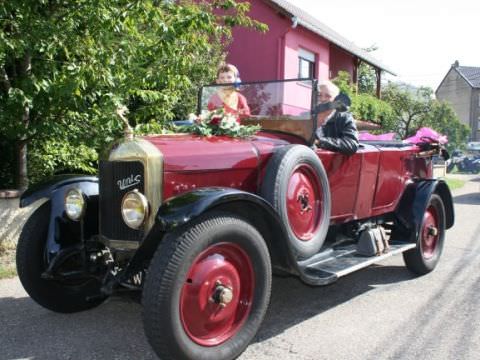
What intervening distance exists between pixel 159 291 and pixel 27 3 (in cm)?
335

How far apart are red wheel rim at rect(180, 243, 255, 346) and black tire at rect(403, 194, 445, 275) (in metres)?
2.43

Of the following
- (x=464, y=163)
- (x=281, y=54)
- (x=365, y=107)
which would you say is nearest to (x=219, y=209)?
(x=281, y=54)

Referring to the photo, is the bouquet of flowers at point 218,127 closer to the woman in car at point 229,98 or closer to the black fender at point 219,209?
the woman in car at point 229,98

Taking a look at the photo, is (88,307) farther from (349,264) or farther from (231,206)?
(349,264)

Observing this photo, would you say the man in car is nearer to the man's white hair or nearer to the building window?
the man's white hair

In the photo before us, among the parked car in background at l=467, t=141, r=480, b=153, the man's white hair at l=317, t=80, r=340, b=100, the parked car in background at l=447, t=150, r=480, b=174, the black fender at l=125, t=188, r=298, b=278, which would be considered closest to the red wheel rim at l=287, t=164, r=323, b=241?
the black fender at l=125, t=188, r=298, b=278

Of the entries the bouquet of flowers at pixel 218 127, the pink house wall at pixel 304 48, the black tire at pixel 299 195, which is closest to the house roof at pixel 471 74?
the pink house wall at pixel 304 48

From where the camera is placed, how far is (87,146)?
5.68 metres

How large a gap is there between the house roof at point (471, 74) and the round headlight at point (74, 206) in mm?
53560

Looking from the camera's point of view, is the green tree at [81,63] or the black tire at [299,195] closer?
the black tire at [299,195]

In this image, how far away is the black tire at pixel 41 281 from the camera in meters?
3.52

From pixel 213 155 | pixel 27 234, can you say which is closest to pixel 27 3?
Result: pixel 27 234

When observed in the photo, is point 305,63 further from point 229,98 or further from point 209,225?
point 209,225

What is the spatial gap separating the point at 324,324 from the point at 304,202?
0.87m
